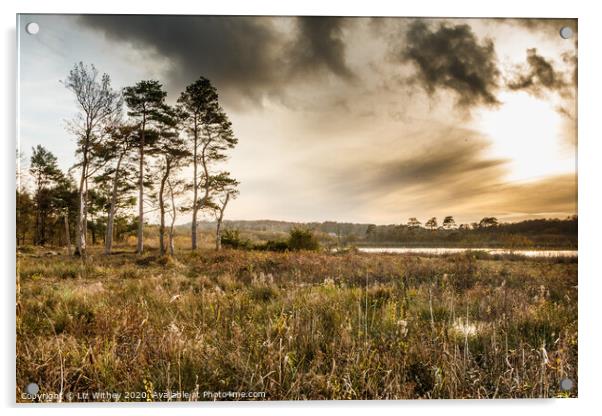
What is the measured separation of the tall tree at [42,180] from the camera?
4.25 m

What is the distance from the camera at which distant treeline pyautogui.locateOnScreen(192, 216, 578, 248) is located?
455 centimetres

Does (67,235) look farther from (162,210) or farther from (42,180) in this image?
(162,210)

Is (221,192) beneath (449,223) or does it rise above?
above

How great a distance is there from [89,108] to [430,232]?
12.8 ft

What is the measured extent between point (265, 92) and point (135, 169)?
1.67m

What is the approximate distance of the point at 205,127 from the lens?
4.55 meters

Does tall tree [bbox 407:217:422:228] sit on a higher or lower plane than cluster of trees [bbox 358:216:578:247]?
higher

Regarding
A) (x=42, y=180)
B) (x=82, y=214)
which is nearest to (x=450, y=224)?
(x=82, y=214)

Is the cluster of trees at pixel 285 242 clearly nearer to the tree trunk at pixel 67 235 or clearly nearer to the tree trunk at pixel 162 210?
the tree trunk at pixel 162 210

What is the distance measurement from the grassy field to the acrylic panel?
0.10 feet

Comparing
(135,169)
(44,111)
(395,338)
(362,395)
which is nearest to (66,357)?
(135,169)

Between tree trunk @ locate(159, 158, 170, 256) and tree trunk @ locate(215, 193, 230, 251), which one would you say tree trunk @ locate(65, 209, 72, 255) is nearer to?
tree trunk @ locate(159, 158, 170, 256)

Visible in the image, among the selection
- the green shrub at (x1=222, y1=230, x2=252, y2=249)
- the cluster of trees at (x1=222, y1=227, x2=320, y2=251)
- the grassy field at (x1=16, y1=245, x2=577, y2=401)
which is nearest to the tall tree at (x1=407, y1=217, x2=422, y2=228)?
the grassy field at (x1=16, y1=245, x2=577, y2=401)
